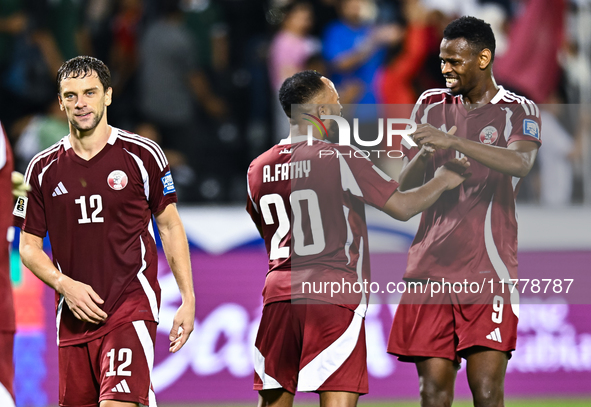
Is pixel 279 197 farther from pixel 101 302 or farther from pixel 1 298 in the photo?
pixel 1 298

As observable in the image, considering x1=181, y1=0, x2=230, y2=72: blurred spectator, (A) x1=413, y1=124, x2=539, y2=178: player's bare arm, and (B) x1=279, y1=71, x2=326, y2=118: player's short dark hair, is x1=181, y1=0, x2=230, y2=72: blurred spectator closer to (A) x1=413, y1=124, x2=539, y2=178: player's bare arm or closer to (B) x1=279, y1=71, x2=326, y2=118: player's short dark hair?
(B) x1=279, y1=71, x2=326, y2=118: player's short dark hair

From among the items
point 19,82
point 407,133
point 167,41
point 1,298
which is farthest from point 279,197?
point 19,82

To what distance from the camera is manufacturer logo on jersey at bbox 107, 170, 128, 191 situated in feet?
16.3

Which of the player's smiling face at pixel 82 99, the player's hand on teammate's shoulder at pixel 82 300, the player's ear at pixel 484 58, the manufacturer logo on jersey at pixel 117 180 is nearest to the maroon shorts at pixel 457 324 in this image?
the player's ear at pixel 484 58

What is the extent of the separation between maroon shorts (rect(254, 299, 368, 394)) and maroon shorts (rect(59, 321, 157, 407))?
27.6 inches

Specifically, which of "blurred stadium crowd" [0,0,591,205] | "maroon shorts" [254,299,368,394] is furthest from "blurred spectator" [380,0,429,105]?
"maroon shorts" [254,299,368,394]

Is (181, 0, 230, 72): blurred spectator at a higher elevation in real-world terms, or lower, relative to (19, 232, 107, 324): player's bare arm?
higher

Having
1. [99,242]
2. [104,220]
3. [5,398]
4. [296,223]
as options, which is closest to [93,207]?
[104,220]

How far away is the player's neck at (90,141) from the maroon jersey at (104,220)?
3 cm

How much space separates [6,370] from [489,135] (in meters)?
3.17

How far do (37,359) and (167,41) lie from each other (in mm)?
3933

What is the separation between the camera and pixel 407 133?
545 centimetres

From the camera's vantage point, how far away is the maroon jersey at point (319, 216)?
5.04m

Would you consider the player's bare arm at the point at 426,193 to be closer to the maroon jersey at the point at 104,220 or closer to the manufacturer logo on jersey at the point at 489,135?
the manufacturer logo on jersey at the point at 489,135
